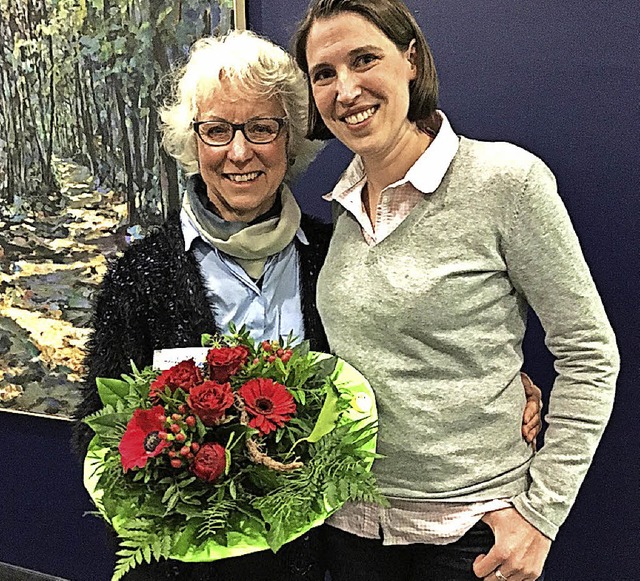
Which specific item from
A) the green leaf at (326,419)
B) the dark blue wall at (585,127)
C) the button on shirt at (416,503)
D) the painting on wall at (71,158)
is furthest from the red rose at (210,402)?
the painting on wall at (71,158)

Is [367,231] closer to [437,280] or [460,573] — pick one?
[437,280]

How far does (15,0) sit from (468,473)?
1.81m

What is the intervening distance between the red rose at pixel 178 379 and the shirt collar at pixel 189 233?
41 centimetres

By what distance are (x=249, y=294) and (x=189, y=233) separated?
0.57 ft

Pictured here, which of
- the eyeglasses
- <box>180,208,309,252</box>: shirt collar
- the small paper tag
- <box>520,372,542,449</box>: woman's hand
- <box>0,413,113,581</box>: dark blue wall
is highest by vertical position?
the eyeglasses

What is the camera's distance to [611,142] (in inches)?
64.9

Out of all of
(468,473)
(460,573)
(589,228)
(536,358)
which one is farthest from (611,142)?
(460,573)

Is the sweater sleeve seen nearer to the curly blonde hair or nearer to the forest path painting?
the curly blonde hair

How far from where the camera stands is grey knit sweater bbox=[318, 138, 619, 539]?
123 cm

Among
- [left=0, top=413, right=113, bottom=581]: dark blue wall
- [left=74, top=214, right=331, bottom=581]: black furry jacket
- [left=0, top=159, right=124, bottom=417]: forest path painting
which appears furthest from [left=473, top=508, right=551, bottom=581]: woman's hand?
[left=0, top=413, right=113, bottom=581]: dark blue wall

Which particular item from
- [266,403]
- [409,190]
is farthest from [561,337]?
[266,403]

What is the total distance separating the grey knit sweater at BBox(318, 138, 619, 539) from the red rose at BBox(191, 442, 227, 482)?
36cm

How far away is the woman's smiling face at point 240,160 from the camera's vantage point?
58.6 inches

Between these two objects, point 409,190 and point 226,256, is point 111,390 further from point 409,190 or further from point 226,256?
point 409,190
